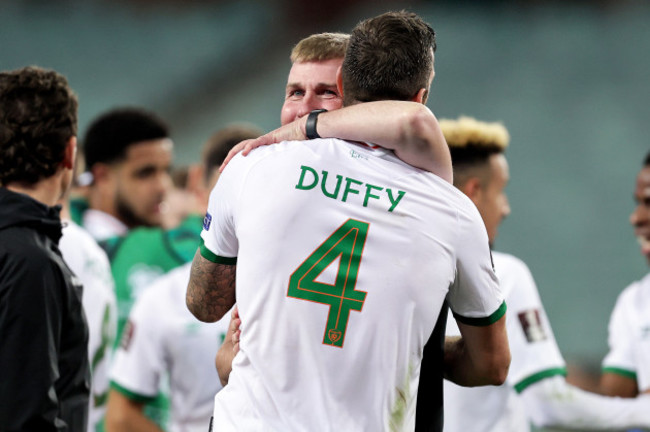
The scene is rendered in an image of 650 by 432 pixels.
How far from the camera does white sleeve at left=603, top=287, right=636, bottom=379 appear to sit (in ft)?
15.7

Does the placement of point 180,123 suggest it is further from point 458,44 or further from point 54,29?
point 458,44

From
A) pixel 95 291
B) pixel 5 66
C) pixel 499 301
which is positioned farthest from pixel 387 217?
pixel 5 66

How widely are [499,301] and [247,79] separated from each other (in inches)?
444

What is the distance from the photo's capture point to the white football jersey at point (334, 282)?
6.93 feet

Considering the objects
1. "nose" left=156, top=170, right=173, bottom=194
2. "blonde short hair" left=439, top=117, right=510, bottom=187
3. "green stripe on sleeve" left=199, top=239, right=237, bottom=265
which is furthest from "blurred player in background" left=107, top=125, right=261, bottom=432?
"nose" left=156, top=170, right=173, bottom=194

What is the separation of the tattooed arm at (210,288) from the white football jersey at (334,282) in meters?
0.15

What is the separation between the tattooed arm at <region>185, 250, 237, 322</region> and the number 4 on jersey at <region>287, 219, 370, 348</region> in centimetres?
28

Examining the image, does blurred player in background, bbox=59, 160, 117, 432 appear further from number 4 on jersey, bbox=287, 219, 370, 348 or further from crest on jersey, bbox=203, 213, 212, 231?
number 4 on jersey, bbox=287, 219, 370, 348

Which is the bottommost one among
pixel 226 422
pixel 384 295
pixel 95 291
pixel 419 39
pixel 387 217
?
pixel 95 291

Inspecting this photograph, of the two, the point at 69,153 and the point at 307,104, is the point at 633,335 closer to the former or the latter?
the point at 307,104

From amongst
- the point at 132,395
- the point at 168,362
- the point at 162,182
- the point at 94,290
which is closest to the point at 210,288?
the point at 94,290

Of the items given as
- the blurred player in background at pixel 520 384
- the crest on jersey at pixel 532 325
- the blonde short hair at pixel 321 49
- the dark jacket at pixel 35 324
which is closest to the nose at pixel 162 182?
the blurred player in background at pixel 520 384

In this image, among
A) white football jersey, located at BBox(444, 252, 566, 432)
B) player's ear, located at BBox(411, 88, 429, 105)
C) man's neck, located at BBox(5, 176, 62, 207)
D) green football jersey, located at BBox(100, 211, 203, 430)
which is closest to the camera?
player's ear, located at BBox(411, 88, 429, 105)

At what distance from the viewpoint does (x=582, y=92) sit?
41.0 ft
